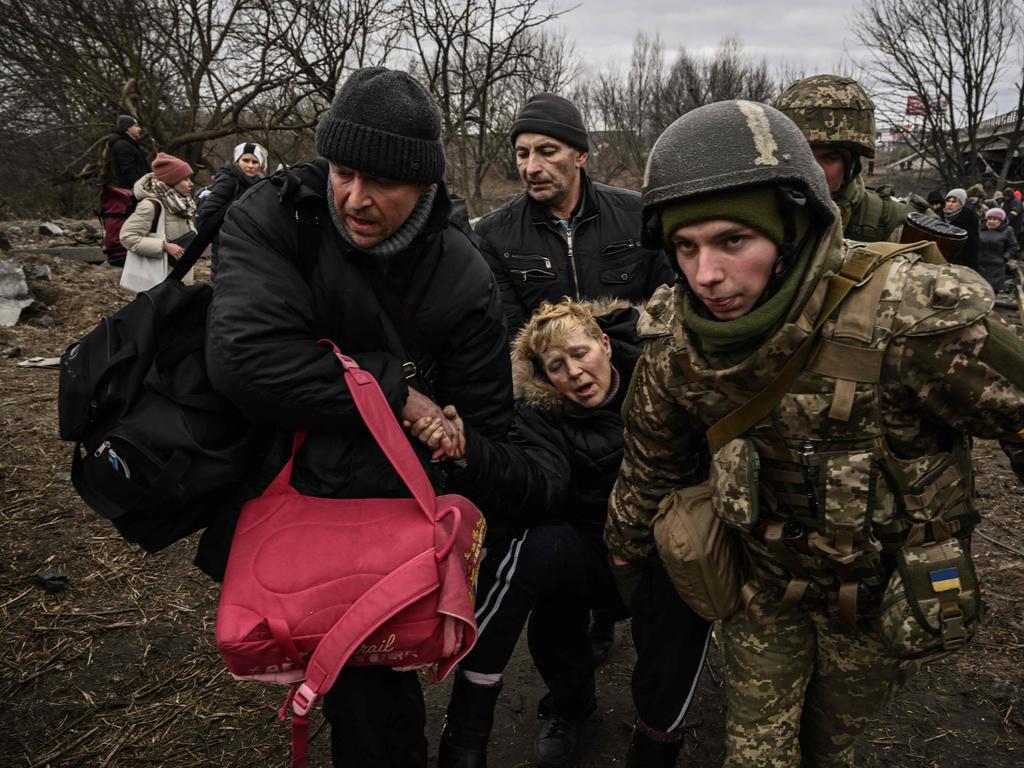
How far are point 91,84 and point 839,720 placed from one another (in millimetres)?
15488

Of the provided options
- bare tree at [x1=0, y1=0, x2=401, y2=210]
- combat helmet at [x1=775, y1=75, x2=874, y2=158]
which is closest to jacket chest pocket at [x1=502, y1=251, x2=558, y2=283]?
combat helmet at [x1=775, y1=75, x2=874, y2=158]

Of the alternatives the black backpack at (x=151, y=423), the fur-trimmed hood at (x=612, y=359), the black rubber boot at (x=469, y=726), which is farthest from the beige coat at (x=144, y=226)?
the black rubber boot at (x=469, y=726)

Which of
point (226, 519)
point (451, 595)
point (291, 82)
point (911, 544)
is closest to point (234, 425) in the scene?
point (226, 519)

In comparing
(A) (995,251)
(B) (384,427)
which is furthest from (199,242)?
(A) (995,251)

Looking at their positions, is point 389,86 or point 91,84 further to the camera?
point 91,84

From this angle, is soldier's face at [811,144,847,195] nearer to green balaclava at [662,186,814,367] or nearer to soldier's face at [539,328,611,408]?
soldier's face at [539,328,611,408]

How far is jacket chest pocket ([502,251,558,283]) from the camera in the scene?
343 centimetres

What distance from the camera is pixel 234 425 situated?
1883mm

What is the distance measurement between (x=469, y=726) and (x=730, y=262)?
1.63 meters

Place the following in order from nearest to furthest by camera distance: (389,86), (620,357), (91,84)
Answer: (389,86) → (620,357) → (91,84)

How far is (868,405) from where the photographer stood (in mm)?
1616

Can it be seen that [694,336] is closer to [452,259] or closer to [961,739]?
[452,259]

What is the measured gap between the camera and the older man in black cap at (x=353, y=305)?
1756 millimetres

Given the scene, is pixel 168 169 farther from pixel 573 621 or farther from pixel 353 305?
pixel 573 621
